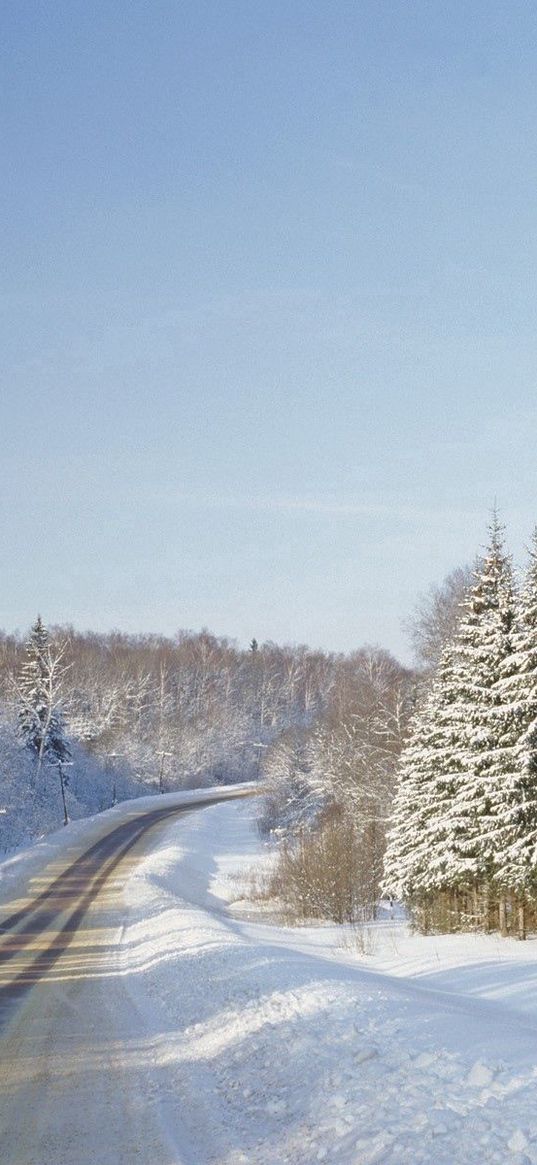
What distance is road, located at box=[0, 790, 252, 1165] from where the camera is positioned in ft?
24.5

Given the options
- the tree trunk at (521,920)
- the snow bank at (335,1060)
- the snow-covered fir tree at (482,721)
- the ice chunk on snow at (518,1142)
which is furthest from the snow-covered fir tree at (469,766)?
the ice chunk on snow at (518,1142)

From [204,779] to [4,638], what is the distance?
151ft

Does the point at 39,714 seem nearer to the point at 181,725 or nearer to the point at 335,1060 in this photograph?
the point at 181,725

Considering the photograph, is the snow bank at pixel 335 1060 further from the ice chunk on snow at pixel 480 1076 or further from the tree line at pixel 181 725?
the tree line at pixel 181 725

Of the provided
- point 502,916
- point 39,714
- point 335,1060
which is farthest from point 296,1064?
point 39,714

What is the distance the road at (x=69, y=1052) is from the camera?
7.47m

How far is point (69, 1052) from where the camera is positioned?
10.6 meters

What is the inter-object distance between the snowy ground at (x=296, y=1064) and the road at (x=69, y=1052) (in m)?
0.04

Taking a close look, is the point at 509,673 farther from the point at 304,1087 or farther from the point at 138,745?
the point at 138,745

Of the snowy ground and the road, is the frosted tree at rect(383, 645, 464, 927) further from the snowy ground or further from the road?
the road

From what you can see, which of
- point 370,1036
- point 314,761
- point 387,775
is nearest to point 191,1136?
point 370,1036

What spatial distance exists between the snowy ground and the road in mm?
37

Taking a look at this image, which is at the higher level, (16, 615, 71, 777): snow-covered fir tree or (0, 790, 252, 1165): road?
(16, 615, 71, 777): snow-covered fir tree

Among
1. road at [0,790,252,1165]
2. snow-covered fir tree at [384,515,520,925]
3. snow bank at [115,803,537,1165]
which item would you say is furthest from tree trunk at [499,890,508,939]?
road at [0,790,252,1165]
